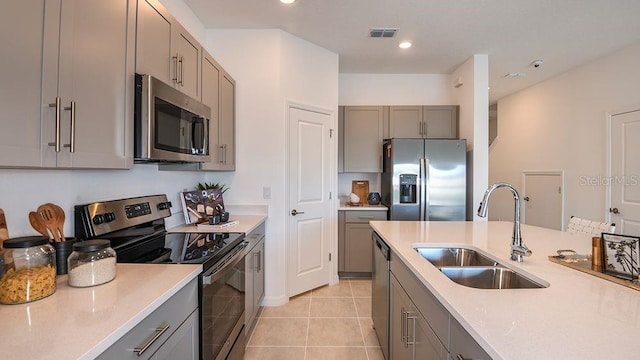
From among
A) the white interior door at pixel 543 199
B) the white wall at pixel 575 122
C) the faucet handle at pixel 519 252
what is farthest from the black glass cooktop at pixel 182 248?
the white interior door at pixel 543 199

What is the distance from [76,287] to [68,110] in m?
0.62

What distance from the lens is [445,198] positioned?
143 inches

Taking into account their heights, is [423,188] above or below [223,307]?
above

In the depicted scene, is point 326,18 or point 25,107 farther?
point 326,18

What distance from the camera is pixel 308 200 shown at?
3.27m

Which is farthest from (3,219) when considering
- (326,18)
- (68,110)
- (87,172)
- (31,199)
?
(326,18)

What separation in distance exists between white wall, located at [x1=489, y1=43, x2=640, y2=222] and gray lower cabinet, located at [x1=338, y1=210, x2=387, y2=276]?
107 inches

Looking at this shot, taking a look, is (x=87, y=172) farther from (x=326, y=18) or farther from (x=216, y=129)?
(x=326, y=18)

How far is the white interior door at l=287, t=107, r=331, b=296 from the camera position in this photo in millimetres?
3135

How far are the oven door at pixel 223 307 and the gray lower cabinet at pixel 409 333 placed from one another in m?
0.98

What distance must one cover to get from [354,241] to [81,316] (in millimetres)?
3185

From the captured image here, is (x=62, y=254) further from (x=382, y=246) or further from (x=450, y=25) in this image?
(x=450, y=25)

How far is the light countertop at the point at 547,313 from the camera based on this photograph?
70 cm

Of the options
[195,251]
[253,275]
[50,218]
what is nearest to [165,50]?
[50,218]
